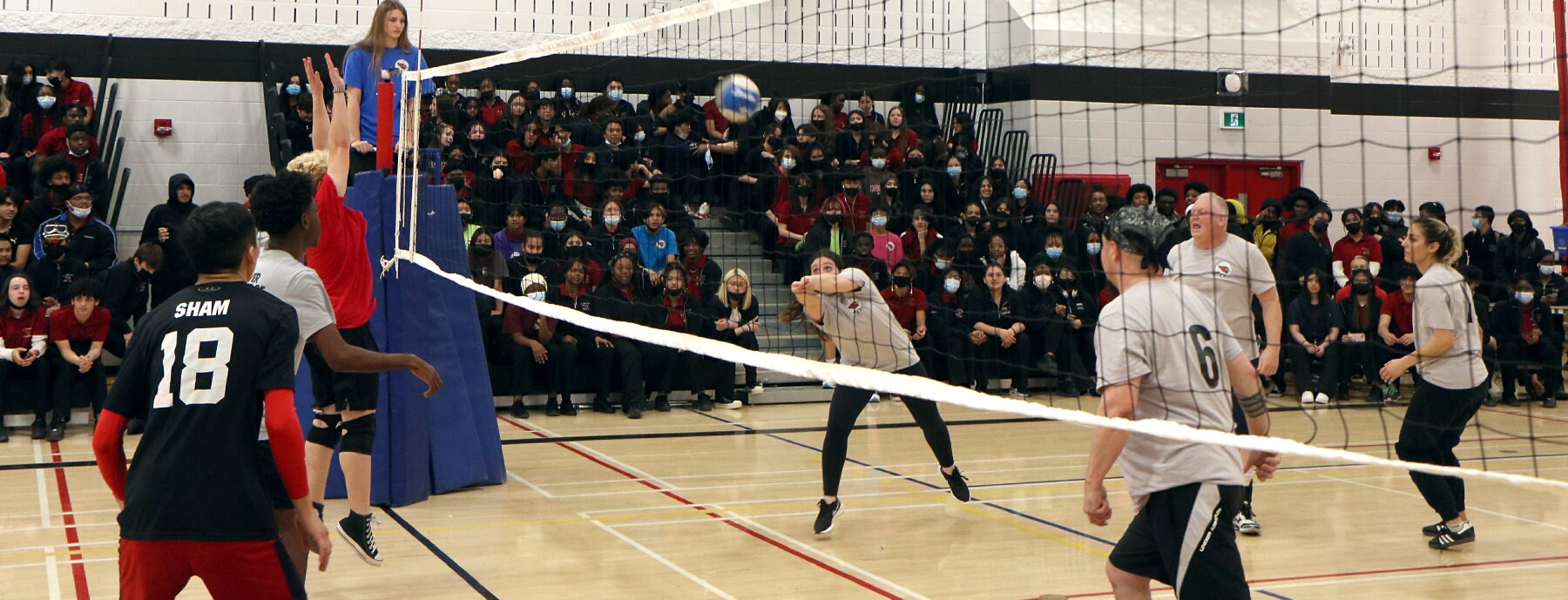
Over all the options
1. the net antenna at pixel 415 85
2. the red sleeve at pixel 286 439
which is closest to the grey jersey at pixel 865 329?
the net antenna at pixel 415 85

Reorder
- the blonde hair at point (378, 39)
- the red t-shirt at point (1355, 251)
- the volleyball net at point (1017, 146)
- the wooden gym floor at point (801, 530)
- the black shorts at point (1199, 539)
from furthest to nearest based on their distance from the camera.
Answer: the red t-shirt at point (1355, 251), the volleyball net at point (1017, 146), the blonde hair at point (378, 39), the wooden gym floor at point (801, 530), the black shorts at point (1199, 539)

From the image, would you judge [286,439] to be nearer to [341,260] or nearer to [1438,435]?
[341,260]

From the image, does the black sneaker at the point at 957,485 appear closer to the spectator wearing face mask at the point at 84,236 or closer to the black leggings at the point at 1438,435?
the black leggings at the point at 1438,435

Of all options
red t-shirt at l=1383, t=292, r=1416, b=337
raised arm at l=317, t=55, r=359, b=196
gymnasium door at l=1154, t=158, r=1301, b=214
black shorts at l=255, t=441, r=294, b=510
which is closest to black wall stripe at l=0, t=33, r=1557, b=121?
gymnasium door at l=1154, t=158, r=1301, b=214

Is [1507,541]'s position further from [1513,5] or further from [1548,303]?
[1513,5]

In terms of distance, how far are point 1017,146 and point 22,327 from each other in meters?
10.0

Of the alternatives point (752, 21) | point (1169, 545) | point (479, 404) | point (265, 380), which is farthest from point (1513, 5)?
point (265, 380)

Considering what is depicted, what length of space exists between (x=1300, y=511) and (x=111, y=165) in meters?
11.0

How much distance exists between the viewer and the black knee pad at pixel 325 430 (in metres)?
5.41

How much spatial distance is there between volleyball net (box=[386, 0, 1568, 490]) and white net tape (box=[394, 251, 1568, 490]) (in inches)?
131

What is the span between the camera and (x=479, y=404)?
24.8ft

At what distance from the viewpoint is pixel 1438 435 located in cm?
587

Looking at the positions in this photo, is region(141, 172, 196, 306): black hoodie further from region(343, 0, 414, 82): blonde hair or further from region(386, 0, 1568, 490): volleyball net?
region(343, 0, 414, 82): blonde hair

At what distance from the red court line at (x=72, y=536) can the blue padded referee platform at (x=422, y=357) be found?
1.13 metres
